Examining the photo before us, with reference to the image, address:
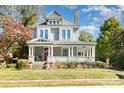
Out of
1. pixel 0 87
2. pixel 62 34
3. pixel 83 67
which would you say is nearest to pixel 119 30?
pixel 83 67

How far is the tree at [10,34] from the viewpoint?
19.4 metres

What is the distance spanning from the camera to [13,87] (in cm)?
1498

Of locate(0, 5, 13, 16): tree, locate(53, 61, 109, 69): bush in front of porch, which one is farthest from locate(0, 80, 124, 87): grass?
locate(0, 5, 13, 16): tree

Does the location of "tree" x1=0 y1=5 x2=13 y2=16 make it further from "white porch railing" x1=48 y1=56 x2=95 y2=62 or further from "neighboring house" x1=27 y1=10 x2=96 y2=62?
"white porch railing" x1=48 y1=56 x2=95 y2=62

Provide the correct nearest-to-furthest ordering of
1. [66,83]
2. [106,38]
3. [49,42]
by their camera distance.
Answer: [66,83], [106,38], [49,42]

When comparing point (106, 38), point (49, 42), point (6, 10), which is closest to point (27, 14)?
point (6, 10)

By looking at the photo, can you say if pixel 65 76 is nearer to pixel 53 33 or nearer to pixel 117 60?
pixel 117 60

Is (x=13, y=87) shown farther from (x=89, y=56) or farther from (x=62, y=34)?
(x=62, y=34)

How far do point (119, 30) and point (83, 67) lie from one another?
2.46 m

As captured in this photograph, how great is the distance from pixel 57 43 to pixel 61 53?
101cm

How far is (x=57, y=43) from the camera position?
20.5m

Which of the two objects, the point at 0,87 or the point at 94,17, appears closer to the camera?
the point at 0,87
